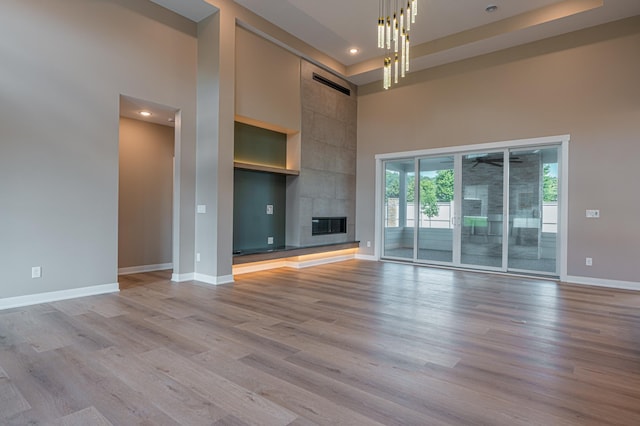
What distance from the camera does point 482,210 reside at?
6.62 meters

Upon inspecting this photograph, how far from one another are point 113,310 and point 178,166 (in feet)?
7.84

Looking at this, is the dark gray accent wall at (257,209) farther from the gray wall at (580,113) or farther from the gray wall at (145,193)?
the gray wall at (580,113)

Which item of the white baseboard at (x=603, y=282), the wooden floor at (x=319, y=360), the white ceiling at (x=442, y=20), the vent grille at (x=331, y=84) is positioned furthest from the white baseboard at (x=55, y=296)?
the white baseboard at (x=603, y=282)

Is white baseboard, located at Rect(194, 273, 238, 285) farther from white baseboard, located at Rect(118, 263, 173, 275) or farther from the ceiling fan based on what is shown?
the ceiling fan

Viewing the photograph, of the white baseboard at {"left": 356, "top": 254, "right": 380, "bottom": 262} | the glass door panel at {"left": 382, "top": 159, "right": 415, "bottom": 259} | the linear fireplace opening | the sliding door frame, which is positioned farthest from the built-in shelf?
the white baseboard at {"left": 356, "top": 254, "right": 380, "bottom": 262}

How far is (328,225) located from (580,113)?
197 inches

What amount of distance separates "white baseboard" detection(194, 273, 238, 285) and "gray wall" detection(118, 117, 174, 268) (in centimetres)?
146

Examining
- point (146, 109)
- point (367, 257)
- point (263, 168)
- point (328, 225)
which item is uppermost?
point (146, 109)

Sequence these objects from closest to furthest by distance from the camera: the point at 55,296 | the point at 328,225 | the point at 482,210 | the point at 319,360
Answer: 1. the point at 319,360
2. the point at 55,296
3. the point at 482,210
4. the point at 328,225

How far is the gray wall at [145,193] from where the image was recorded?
19.0 ft

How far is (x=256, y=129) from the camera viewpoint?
6.39m

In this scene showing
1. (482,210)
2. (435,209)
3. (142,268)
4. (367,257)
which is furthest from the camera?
(367,257)

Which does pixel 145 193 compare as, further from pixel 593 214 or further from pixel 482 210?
pixel 593 214

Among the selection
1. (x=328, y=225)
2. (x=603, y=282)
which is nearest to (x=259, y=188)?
(x=328, y=225)
